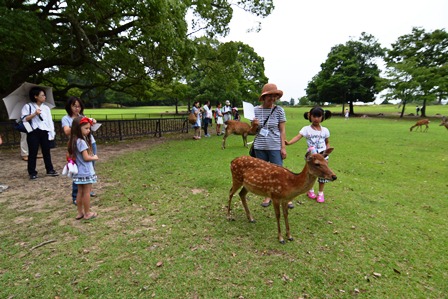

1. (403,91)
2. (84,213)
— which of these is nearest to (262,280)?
(84,213)

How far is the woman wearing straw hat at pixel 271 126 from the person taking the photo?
4.15m

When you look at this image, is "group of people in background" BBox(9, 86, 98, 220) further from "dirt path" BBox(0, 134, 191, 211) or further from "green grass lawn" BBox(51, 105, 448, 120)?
"green grass lawn" BBox(51, 105, 448, 120)

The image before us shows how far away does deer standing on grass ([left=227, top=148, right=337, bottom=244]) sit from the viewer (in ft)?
10.5

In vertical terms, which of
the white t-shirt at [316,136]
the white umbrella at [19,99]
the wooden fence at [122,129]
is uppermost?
the white umbrella at [19,99]

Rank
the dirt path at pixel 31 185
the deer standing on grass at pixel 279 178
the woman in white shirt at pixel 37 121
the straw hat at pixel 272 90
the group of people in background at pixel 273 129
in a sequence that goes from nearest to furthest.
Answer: the deer standing on grass at pixel 279 178, the straw hat at pixel 272 90, the group of people in background at pixel 273 129, the dirt path at pixel 31 185, the woman in white shirt at pixel 37 121

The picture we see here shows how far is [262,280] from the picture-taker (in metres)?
2.80

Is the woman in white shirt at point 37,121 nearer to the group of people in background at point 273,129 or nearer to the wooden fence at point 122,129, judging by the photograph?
the group of people in background at point 273,129

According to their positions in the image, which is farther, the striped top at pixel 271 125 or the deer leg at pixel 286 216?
the striped top at pixel 271 125

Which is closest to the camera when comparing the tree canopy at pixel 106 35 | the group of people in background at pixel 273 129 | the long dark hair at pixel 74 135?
the long dark hair at pixel 74 135

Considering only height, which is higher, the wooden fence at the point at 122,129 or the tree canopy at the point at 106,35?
the tree canopy at the point at 106,35

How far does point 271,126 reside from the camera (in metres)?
4.17

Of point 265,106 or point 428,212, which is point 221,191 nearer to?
point 265,106

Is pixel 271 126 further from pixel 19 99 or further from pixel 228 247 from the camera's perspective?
pixel 19 99

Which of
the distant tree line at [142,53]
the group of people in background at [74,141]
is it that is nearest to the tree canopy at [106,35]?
the distant tree line at [142,53]
